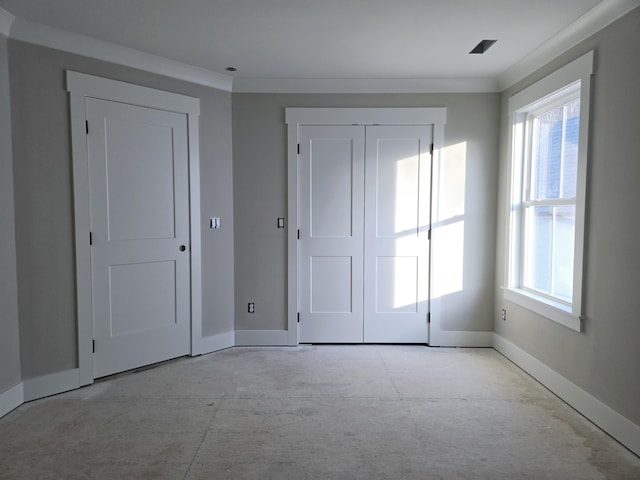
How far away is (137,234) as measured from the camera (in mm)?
3432

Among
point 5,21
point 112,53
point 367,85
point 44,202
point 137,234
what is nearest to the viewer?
point 5,21

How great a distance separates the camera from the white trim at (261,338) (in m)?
4.14

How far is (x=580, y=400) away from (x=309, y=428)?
5.89 feet

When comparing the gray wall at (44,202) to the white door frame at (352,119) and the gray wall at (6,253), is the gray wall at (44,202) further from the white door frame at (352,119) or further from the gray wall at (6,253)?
the white door frame at (352,119)

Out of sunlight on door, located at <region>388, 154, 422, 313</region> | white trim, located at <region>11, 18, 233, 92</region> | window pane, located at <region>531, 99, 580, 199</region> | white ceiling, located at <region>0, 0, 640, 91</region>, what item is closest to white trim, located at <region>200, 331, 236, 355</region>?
sunlight on door, located at <region>388, 154, 422, 313</region>

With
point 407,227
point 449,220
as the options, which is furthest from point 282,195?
point 449,220

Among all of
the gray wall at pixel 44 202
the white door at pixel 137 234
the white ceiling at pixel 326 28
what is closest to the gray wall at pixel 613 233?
the white ceiling at pixel 326 28

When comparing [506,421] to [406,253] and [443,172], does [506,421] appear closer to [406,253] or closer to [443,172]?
[406,253]

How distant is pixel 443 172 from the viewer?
4.06m

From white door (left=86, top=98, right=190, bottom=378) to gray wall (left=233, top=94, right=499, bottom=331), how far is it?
58 centimetres

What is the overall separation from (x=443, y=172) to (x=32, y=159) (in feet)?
11.1

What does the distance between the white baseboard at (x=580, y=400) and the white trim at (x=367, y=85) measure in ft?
7.94

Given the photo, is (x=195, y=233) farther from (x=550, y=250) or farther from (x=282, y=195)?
(x=550, y=250)

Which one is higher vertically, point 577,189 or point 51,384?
point 577,189
